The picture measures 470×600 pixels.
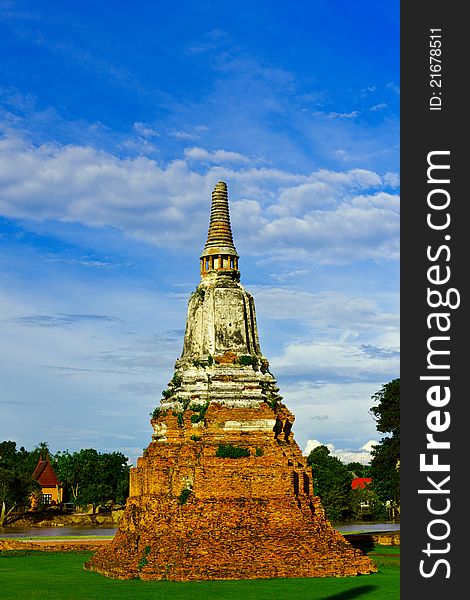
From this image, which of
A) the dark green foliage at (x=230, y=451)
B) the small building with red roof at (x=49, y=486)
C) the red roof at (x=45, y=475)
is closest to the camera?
the dark green foliage at (x=230, y=451)

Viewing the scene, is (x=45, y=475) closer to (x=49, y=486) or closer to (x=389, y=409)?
(x=49, y=486)

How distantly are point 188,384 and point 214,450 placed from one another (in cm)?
294

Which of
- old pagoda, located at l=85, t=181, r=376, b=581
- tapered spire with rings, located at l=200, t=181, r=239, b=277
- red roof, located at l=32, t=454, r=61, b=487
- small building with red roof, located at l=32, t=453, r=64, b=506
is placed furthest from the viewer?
red roof, located at l=32, t=454, r=61, b=487

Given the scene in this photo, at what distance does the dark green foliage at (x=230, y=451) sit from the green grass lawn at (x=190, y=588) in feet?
13.9

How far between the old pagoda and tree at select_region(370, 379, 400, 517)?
1548 centimetres

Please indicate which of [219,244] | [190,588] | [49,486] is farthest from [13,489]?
[190,588]

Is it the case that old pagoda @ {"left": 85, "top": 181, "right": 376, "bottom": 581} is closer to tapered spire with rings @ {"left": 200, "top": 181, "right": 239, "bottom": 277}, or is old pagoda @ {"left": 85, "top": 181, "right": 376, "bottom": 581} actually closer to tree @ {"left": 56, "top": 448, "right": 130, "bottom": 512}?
tapered spire with rings @ {"left": 200, "top": 181, "right": 239, "bottom": 277}

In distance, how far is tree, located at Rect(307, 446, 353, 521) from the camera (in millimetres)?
65812

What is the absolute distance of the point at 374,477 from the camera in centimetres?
4772

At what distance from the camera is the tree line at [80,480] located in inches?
2557

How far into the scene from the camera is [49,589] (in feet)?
80.3

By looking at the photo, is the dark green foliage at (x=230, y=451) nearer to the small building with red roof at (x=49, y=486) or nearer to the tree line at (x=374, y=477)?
the tree line at (x=374, y=477)

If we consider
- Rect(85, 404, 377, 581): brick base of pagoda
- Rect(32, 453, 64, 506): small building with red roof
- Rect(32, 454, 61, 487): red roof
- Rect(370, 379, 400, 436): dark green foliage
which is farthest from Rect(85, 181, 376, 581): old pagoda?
Rect(32, 454, 61, 487): red roof

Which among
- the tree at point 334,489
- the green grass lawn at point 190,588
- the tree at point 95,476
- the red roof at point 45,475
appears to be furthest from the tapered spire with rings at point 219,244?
the red roof at point 45,475
